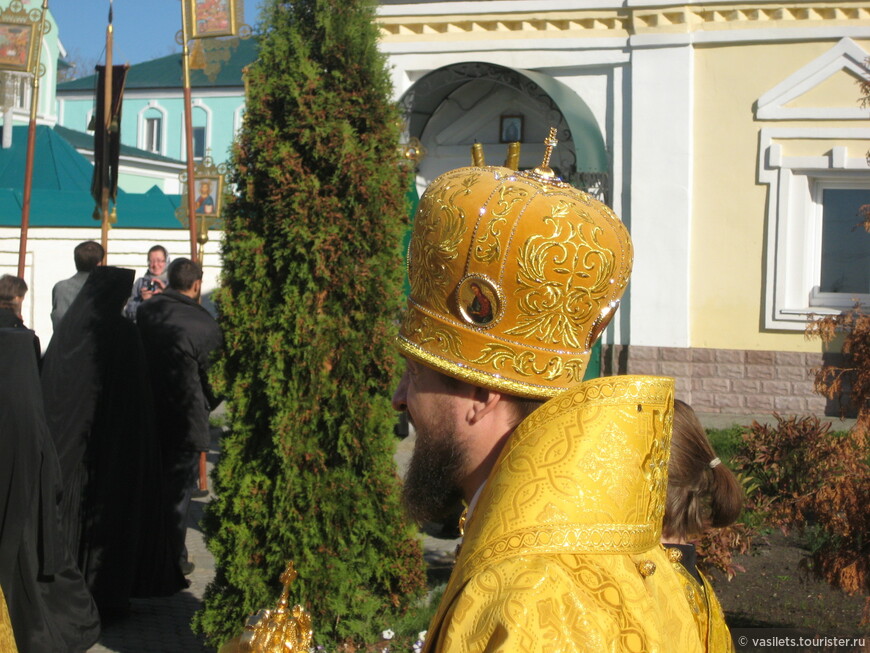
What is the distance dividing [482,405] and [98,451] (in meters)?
4.38

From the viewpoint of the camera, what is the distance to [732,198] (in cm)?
1036

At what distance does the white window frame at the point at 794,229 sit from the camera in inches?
398

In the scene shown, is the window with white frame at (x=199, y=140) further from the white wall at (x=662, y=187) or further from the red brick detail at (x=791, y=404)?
the red brick detail at (x=791, y=404)

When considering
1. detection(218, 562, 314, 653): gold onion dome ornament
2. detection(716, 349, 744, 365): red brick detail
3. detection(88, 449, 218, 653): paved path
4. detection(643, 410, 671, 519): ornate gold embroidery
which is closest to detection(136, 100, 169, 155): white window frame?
detection(716, 349, 744, 365): red brick detail

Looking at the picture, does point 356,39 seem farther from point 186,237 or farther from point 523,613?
point 186,237

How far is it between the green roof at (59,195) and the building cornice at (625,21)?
20.5 feet

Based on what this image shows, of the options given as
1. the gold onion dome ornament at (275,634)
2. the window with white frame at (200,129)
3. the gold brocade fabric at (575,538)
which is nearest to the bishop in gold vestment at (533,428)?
the gold brocade fabric at (575,538)

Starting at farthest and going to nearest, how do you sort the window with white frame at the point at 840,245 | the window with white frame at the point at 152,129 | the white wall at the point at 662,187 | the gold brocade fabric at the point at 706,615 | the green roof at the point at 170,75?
the window with white frame at the point at 152,129 → the green roof at the point at 170,75 → the white wall at the point at 662,187 → the window with white frame at the point at 840,245 → the gold brocade fabric at the point at 706,615

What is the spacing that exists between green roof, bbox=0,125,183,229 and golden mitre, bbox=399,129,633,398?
47.0ft

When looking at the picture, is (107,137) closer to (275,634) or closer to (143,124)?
(275,634)

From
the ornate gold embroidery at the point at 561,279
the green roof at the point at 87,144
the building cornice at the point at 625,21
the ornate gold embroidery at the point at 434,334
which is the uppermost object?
the green roof at the point at 87,144

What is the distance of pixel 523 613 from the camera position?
1235 millimetres

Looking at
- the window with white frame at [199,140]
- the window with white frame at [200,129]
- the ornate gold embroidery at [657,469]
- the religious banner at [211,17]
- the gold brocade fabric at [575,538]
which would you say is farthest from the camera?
the window with white frame at [199,140]

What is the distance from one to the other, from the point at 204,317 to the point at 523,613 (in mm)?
5550
